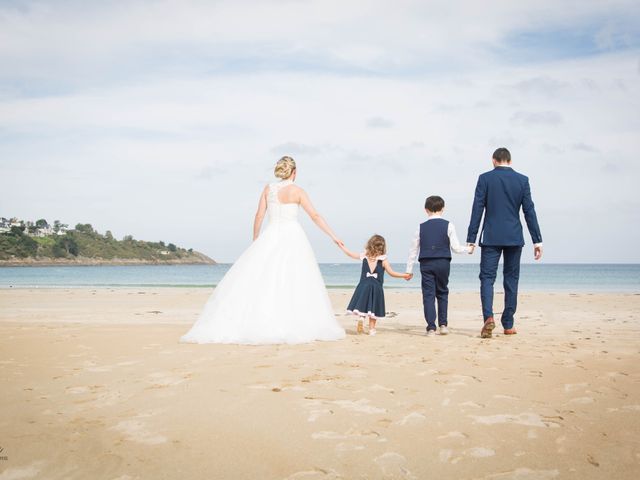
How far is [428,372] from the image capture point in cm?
507

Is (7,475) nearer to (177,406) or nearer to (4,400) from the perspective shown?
(177,406)

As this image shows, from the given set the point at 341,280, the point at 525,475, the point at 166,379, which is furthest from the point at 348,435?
the point at 341,280

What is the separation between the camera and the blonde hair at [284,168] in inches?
318

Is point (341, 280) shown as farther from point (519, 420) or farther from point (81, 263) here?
point (81, 263)

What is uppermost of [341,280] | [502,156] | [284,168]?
[502,156]

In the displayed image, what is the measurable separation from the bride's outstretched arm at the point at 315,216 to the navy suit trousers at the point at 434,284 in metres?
1.39

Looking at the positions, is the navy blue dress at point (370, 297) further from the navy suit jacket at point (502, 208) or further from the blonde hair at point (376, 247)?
the navy suit jacket at point (502, 208)

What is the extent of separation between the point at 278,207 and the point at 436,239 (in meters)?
2.43

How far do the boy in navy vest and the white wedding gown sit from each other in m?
1.56

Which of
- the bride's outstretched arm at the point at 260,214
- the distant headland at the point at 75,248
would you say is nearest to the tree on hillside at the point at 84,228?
the distant headland at the point at 75,248

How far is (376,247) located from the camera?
8867mm

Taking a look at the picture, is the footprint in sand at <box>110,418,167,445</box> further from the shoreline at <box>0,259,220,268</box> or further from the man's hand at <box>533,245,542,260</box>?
the shoreline at <box>0,259,220,268</box>

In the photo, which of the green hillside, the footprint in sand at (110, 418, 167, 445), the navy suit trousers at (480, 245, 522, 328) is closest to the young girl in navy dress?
the navy suit trousers at (480, 245, 522, 328)

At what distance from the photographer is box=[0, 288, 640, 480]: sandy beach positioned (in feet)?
9.71
